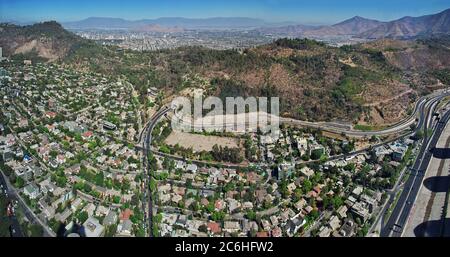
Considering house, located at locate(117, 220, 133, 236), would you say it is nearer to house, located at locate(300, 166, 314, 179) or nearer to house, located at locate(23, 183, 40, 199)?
house, located at locate(23, 183, 40, 199)

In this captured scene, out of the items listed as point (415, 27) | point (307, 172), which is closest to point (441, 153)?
point (307, 172)

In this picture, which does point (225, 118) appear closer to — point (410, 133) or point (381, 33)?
point (410, 133)

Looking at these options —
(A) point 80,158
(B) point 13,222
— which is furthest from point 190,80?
(B) point 13,222

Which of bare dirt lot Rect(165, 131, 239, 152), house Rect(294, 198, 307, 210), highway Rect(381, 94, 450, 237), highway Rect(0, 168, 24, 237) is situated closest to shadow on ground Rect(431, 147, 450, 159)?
highway Rect(381, 94, 450, 237)

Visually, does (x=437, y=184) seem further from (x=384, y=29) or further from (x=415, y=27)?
(x=384, y=29)

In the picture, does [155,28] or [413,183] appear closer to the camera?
[413,183]

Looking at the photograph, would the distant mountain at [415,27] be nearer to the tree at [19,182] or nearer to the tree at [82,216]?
the tree at [82,216]
